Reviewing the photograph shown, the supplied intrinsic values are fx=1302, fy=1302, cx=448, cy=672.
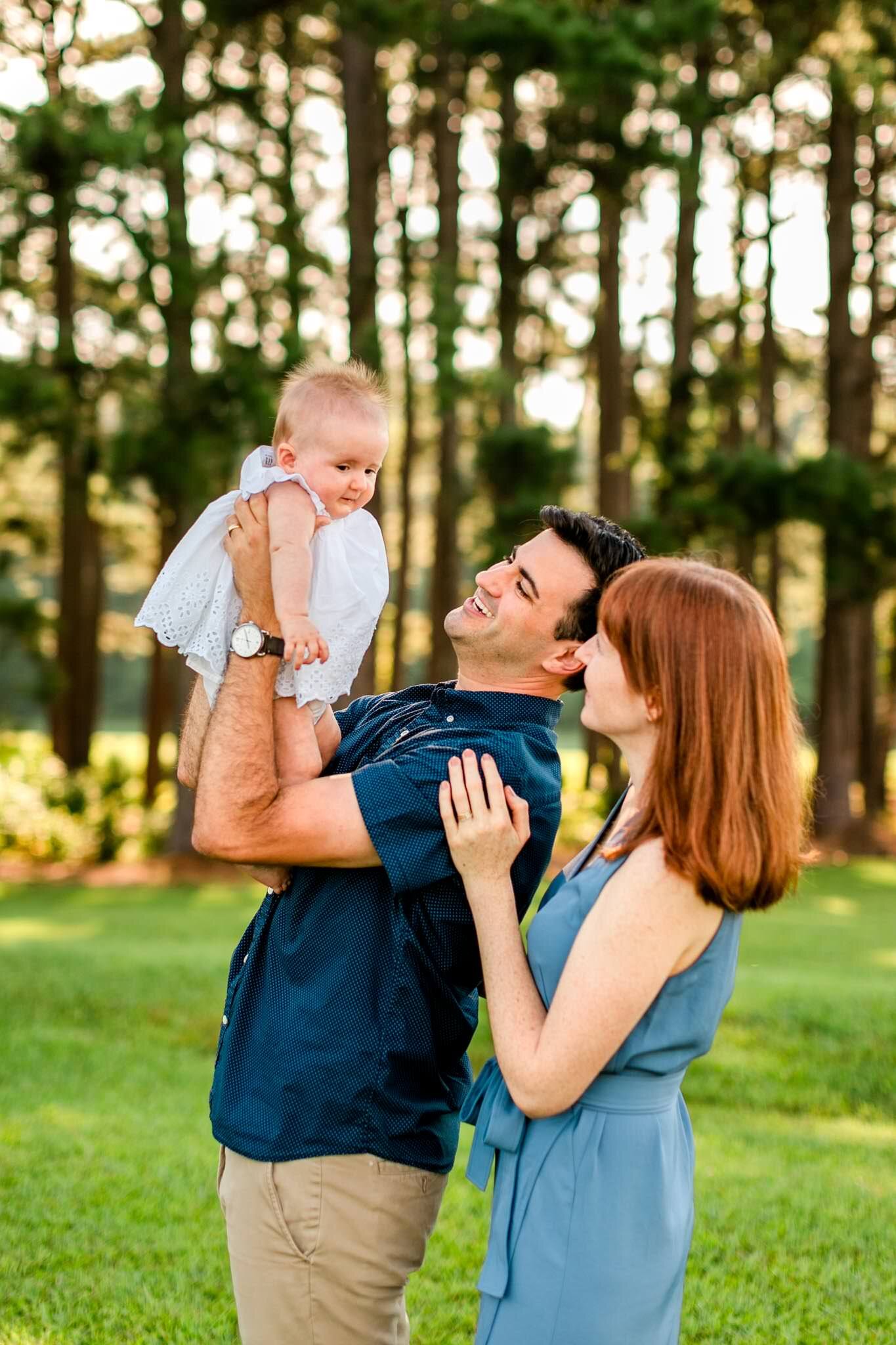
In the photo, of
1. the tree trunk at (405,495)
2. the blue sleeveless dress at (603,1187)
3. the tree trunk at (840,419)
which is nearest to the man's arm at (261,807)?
the blue sleeveless dress at (603,1187)

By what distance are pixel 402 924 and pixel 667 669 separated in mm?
710

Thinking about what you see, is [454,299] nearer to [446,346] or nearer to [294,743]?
[446,346]

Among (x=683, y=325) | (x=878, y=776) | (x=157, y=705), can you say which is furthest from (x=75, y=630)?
(x=878, y=776)

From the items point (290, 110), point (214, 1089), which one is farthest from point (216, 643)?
point (290, 110)

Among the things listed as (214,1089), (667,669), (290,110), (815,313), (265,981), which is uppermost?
(290,110)

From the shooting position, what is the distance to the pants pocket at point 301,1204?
2320 millimetres

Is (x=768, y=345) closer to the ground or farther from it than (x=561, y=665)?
farther from it

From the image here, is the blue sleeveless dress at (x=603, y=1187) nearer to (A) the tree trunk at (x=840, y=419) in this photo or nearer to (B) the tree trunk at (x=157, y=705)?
(A) the tree trunk at (x=840, y=419)

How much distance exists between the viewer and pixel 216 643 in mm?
2627

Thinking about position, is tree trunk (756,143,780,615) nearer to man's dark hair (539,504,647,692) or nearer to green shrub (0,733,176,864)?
green shrub (0,733,176,864)

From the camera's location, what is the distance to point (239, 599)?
8.88 ft

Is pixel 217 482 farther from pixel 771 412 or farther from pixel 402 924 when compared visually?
pixel 402 924

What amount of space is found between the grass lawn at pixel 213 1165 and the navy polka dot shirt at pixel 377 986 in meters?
0.58

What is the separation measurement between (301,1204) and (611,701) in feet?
3.47
